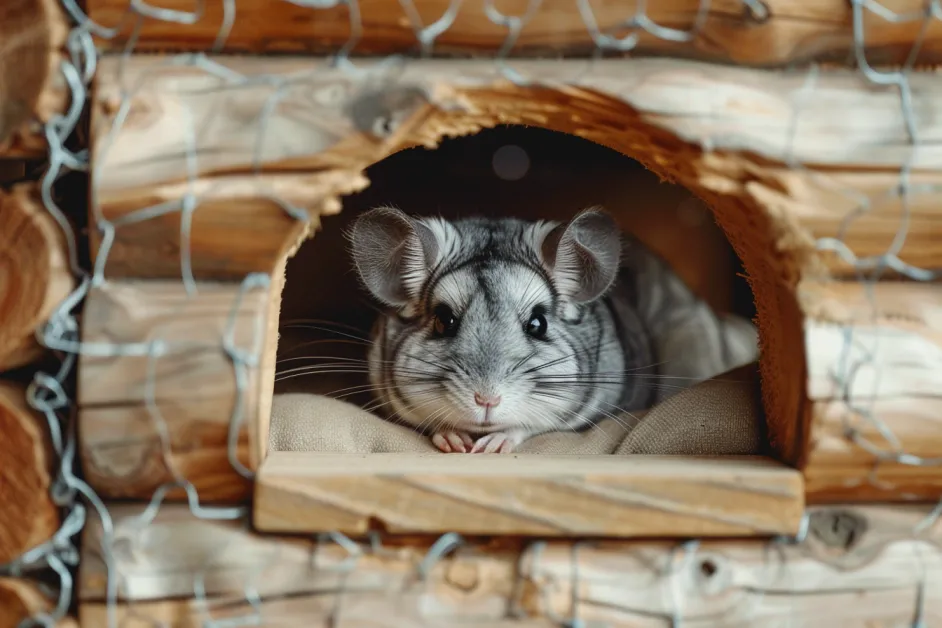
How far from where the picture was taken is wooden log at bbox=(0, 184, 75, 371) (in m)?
1.57

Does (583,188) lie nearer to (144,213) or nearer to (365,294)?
(365,294)

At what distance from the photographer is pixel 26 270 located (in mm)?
1584

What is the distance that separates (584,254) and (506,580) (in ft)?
4.23

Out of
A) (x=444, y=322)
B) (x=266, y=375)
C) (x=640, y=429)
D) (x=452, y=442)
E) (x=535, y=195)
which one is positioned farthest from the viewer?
(x=535, y=195)

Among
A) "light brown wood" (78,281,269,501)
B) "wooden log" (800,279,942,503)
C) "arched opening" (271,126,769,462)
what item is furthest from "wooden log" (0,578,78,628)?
"arched opening" (271,126,769,462)

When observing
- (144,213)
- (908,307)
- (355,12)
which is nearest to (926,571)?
(908,307)

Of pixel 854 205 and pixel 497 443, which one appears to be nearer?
pixel 854 205

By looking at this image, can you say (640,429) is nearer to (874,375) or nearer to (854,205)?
(874,375)

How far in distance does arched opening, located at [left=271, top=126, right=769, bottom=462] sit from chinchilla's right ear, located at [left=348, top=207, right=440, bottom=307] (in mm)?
474

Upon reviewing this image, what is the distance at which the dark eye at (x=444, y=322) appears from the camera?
102 inches

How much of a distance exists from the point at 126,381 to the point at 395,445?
0.82 m

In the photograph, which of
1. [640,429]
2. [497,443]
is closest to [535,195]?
[497,443]

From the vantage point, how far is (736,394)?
6.72 ft

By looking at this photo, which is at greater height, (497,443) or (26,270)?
(26,270)
